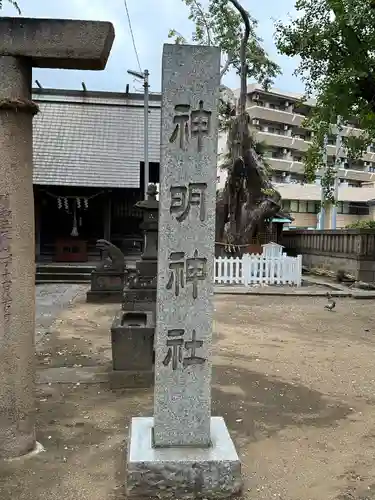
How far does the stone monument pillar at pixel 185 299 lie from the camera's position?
11.3 ft

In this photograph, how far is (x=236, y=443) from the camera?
4.35 metres

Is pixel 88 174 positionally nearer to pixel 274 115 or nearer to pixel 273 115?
pixel 273 115

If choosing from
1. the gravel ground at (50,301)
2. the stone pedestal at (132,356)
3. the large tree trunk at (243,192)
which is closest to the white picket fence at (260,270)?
the large tree trunk at (243,192)

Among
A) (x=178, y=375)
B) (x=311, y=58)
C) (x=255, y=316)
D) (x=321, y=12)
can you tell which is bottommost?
(x=255, y=316)

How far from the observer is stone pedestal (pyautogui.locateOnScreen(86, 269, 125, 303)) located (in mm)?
12680

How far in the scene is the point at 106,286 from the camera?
12898 mm

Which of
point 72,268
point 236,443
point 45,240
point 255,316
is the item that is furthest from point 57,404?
point 45,240

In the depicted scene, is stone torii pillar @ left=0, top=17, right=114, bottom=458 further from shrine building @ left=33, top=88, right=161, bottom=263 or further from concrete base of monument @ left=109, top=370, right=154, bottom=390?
shrine building @ left=33, top=88, right=161, bottom=263

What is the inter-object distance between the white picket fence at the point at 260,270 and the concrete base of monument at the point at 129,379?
33.9 feet

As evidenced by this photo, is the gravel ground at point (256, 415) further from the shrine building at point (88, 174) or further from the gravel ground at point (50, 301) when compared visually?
the shrine building at point (88, 174)

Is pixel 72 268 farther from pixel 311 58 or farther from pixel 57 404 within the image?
pixel 57 404

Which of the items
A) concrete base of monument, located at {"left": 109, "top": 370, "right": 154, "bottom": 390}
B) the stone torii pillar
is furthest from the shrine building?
the stone torii pillar

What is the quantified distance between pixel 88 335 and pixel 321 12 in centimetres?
1106

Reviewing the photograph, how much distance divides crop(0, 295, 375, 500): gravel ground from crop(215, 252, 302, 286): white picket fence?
6.64 meters
